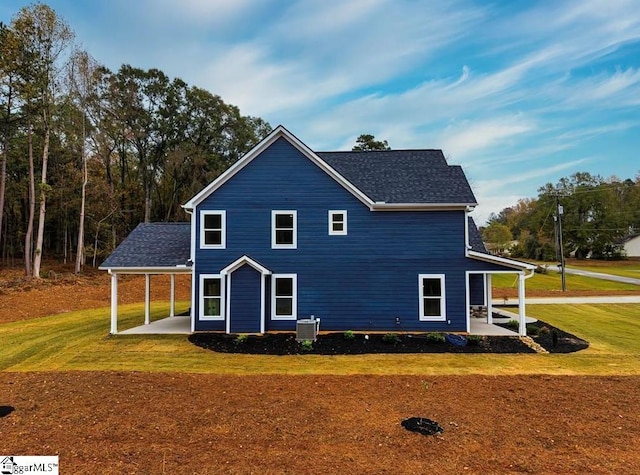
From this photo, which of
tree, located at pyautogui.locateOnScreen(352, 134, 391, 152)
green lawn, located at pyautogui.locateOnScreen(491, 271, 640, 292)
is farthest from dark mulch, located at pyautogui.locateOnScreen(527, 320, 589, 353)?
tree, located at pyautogui.locateOnScreen(352, 134, 391, 152)

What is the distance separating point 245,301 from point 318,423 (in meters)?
7.75

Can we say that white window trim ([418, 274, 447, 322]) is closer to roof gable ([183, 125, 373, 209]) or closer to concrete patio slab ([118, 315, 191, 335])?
roof gable ([183, 125, 373, 209])

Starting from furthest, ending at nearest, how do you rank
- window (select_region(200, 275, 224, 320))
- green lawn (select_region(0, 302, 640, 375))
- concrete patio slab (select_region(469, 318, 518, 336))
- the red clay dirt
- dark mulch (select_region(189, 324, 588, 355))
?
window (select_region(200, 275, 224, 320)) < concrete patio slab (select_region(469, 318, 518, 336)) < dark mulch (select_region(189, 324, 588, 355)) < green lawn (select_region(0, 302, 640, 375)) < the red clay dirt

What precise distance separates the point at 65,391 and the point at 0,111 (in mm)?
28890

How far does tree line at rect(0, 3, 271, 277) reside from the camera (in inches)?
1005

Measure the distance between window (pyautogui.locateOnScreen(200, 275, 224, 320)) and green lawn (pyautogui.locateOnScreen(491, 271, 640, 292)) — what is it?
2168 centimetres

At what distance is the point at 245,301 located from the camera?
1373 centimetres

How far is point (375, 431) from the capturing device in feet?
20.4

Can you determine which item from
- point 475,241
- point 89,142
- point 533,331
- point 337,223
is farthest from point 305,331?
point 89,142

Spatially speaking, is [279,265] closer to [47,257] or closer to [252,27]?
[252,27]

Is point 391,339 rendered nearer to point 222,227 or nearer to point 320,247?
point 320,247

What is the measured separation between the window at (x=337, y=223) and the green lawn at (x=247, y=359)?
507 cm

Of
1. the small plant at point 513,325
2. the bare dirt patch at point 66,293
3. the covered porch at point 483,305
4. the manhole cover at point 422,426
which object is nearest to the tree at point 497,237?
the covered porch at point 483,305

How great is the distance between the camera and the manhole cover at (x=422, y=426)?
618 centimetres
